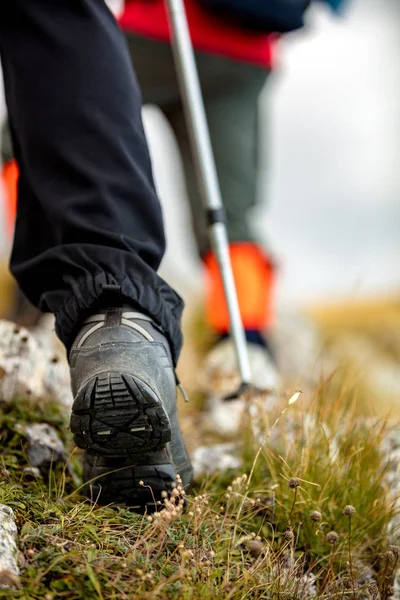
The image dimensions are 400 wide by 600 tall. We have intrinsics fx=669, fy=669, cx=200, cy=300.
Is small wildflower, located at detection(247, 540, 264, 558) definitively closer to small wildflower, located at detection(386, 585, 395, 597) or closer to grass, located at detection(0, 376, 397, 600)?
grass, located at detection(0, 376, 397, 600)

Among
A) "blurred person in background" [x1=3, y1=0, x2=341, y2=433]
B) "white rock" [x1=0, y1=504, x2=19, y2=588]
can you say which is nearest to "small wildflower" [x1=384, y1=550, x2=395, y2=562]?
"white rock" [x1=0, y1=504, x2=19, y2=588]

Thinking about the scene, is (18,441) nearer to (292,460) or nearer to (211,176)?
(292,460)

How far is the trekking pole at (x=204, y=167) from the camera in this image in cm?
271

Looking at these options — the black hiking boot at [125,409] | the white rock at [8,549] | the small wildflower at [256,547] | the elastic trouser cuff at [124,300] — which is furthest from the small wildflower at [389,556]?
the white rock at [8,549]

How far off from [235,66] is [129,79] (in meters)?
1.89

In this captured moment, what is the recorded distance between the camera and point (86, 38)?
185cm

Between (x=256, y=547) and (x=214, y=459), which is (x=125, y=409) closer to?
(x=256, y=547)

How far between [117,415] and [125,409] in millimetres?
24

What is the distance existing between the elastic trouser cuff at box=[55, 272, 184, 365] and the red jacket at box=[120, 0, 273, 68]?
2.14m

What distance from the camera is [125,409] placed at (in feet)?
5.23

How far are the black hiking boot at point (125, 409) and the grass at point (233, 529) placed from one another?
0.24 feet

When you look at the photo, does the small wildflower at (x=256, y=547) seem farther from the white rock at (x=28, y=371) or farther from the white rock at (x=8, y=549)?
the white rock at (x=28, y=371)

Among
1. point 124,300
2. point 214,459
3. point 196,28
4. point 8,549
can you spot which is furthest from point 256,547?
point 196,28

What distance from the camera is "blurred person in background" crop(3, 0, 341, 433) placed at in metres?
3.55
